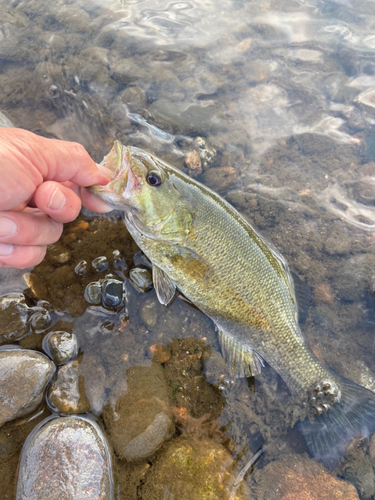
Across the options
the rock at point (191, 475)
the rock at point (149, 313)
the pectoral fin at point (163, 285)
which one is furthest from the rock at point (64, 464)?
the pectoral fin at point (163, 285)

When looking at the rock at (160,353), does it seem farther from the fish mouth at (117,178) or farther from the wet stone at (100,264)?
the fish mouth at (117,178)

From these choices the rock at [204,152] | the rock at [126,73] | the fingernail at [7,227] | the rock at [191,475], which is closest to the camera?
the fingernail at [7,227]

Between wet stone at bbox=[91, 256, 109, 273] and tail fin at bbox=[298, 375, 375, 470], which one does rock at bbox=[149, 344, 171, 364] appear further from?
tail fin at bbox=[298, 375, 375, 470]

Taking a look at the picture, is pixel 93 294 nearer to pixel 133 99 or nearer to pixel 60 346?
pixel 60 346

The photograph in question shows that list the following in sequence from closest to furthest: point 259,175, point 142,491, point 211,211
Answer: point 142,491 < point 211,211 < point 259,175

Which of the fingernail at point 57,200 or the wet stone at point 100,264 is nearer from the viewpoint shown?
the fingernail at point 57,200

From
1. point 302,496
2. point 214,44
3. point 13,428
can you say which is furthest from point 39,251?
point 214,44

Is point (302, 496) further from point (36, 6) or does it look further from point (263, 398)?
point (36, 6)
